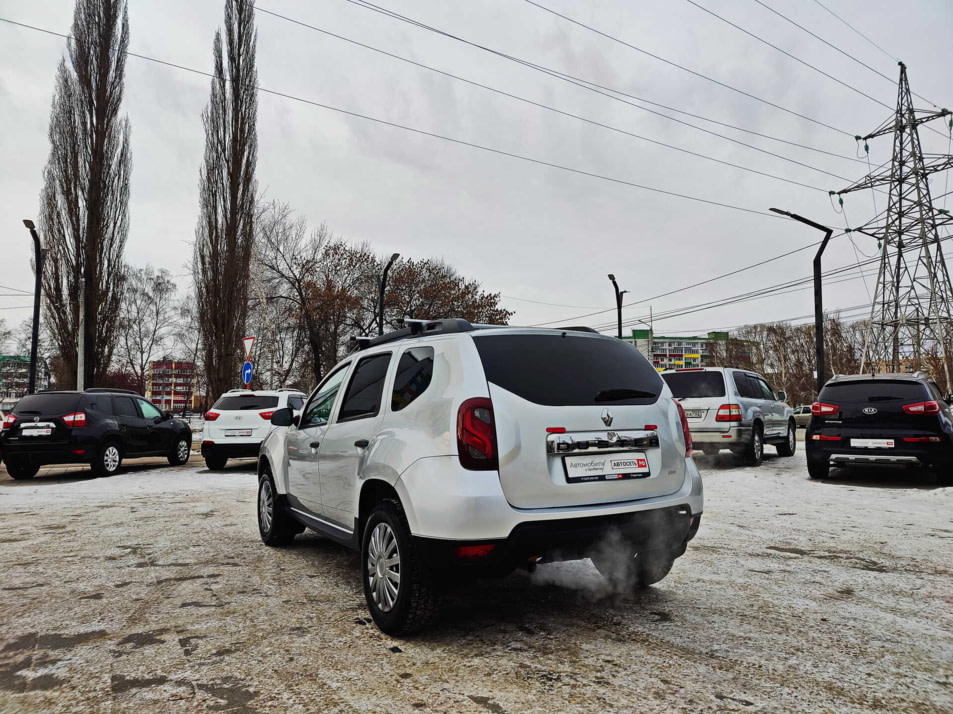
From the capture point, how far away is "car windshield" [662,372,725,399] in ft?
41.2

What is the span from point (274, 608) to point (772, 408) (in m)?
12.2

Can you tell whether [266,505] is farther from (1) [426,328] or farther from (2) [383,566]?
(1) [426,328]

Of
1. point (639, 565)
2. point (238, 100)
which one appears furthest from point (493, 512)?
point (238, 100)

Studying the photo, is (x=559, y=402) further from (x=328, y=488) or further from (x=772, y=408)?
(x=772, y=408)

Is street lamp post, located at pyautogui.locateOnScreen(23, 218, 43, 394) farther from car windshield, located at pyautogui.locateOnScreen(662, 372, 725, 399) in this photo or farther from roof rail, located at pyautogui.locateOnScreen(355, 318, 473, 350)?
roof rail, located at pyautogui.locateOnScreen(355, 318, 473, 350)

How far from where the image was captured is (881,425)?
10.0 meters

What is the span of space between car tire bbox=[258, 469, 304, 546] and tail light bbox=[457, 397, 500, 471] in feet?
9.69

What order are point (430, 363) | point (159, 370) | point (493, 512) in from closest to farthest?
point (493, 512), point (430, 363), point (159, 370)

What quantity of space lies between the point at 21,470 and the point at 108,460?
4.62 feet

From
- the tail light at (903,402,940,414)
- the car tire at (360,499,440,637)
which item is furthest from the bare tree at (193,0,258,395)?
the car tire at (360,499,440,637)

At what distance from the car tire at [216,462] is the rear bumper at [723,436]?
9058mm

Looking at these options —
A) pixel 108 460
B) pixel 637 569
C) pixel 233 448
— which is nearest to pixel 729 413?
pixel 637 569

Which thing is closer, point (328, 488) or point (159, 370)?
point (328, 488)

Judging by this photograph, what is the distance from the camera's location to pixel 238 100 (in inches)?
1048
